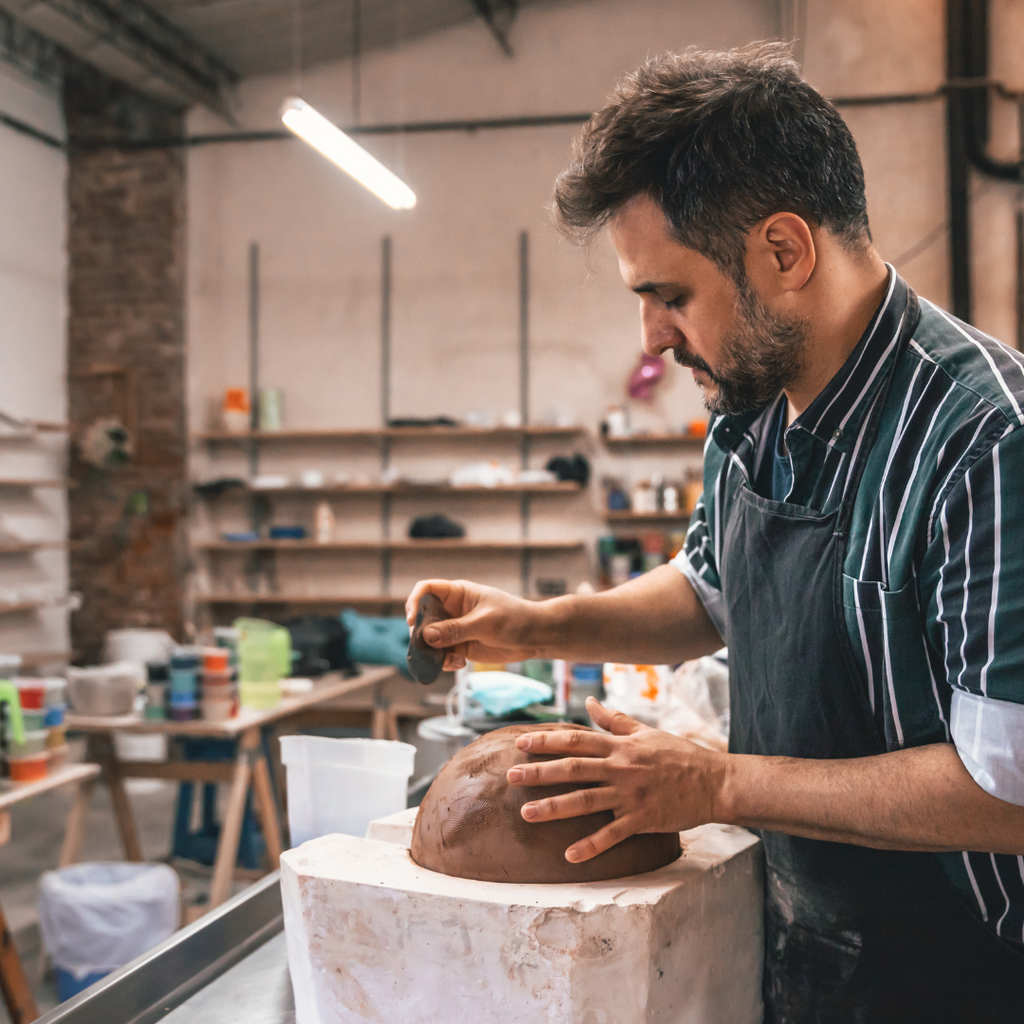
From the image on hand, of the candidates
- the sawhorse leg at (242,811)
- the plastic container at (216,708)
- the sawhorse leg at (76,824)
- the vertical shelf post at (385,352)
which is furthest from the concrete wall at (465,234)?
the sawhorse leg at (76,824)

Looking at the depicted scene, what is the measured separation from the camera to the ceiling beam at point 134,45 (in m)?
5.25

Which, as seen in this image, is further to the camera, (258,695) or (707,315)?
(258,695)

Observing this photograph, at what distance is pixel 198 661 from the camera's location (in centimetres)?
347

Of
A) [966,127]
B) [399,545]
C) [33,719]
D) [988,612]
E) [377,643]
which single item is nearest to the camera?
[988,612]

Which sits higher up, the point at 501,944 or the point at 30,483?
the point at 30,483

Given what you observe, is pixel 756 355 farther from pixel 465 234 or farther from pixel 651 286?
pixel 465 234

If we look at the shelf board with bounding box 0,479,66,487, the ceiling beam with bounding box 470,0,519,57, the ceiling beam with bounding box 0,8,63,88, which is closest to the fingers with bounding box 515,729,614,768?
the shelf board with bounding box 0,479,66,487

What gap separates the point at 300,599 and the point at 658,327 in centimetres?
558

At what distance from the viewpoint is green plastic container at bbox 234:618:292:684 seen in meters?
3.88

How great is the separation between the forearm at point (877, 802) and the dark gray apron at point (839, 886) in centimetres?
10

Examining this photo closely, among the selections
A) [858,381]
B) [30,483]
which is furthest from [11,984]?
[30,483]

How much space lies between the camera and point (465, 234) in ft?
21.4

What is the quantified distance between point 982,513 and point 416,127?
6416 millimetres

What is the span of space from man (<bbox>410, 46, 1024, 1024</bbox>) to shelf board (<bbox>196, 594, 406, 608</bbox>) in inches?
209
